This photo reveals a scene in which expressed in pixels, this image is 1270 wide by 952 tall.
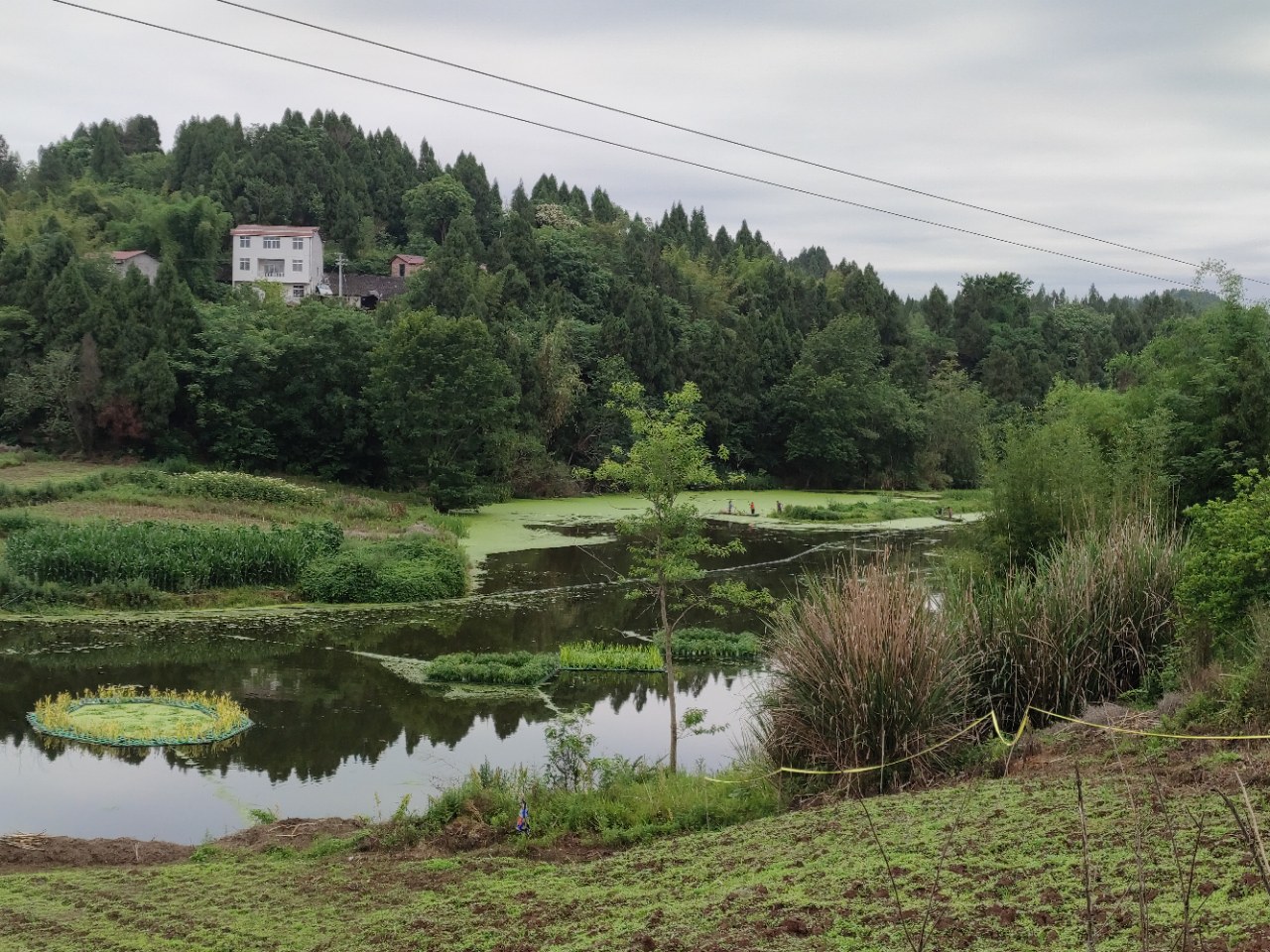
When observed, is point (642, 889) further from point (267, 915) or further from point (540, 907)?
point (267, 915)

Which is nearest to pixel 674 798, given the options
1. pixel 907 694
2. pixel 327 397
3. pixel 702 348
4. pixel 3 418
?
pixel 907 694

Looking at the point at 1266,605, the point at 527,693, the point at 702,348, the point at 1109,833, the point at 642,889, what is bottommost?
the point at 527,693

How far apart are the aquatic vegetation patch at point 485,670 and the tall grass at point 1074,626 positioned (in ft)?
25.8

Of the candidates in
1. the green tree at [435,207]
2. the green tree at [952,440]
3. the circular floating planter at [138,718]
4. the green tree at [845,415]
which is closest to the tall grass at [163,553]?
the circular floating planter at [138,718]

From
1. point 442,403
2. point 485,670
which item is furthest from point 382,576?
point 442,403

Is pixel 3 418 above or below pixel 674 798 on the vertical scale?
above

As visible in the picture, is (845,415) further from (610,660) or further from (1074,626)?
(1074,626)

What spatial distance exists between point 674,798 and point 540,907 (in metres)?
2.97

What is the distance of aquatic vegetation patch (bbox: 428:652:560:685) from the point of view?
17.1 metres

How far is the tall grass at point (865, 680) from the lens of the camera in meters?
9.16

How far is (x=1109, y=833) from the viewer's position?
6488 mm

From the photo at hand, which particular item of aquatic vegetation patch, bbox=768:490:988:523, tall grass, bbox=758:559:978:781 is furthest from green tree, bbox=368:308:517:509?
tall grass, bbox=758:559:978:781

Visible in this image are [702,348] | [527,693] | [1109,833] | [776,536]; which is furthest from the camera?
[702,348]

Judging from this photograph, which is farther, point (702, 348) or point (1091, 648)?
point (702, 348)
